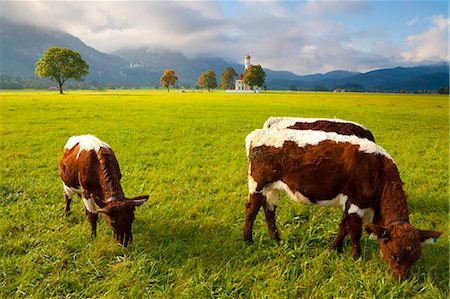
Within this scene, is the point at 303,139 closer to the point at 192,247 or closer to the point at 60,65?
the point at 192,247

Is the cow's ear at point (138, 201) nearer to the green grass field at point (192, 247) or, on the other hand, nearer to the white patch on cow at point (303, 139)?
the green grass field at point (192, 247)

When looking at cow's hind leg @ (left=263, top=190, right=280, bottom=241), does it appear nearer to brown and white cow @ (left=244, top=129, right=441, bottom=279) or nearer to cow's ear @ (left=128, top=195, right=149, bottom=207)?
brown and white cow @ (left=244, top=129, right=441, bottom=279)

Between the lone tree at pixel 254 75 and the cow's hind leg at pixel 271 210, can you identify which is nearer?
the cow's hind leg at pixel 271 210

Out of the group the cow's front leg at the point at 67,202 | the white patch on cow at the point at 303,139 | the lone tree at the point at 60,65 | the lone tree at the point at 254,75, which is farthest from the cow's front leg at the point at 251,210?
the lone tree at the point at 254,75

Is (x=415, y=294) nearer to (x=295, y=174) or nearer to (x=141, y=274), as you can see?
(x=295, y=174)

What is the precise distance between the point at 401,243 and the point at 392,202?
0.76m

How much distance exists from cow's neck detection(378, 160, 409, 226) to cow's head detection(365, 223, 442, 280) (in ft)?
0.76

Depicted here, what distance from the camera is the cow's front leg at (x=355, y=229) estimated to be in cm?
518

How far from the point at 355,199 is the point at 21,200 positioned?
8461mm

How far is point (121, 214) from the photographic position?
529 cm

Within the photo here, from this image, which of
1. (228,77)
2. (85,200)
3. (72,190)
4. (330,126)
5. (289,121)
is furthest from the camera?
(228,77)

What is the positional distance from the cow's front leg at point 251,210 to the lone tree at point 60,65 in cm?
8665

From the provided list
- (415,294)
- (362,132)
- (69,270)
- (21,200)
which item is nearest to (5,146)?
(21,200)

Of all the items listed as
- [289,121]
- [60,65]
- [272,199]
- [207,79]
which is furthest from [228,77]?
[272,199]
